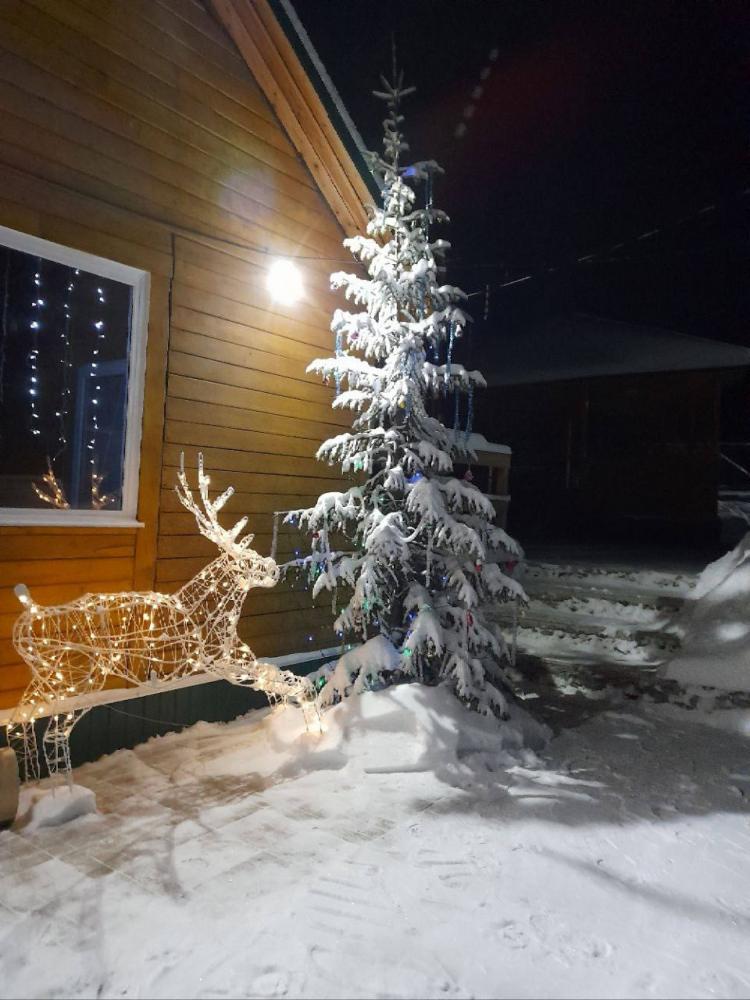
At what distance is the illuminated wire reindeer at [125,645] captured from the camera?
3.84 meters

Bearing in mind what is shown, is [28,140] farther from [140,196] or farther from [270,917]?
[270,917]

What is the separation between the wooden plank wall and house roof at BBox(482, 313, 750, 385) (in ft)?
39.5

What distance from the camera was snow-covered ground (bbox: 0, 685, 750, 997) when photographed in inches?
94.9

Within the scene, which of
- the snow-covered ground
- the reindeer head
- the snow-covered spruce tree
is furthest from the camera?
the snow-covered spruce tree

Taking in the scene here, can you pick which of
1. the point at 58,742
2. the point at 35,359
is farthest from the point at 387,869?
the point at 35,359

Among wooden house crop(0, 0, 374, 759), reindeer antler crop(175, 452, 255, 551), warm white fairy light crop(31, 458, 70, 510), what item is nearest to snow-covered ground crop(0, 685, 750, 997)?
wooden house crop(0, 0, 374, 759)

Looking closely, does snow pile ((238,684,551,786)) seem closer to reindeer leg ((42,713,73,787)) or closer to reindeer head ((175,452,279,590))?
reindeer head ((175,452,279,590))

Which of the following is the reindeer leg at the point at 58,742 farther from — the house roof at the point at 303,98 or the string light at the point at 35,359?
the house roof at the point at 303,98

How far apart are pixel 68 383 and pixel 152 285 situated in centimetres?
95

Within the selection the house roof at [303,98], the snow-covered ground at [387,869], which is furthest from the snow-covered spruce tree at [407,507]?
the house roof at [303,98]

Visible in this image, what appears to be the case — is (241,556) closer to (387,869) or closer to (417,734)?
(417,734)

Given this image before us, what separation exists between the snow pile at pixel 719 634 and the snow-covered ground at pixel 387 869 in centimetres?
145

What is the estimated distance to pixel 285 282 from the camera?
19.9 feet

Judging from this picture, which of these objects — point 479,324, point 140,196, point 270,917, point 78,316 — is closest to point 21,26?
point 140,196
